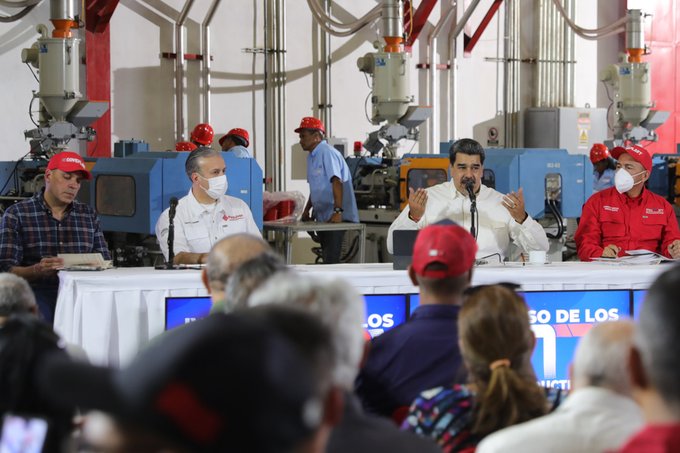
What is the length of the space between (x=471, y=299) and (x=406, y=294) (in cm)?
218

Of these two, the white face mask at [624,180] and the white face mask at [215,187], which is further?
the white face mask at [624,180]

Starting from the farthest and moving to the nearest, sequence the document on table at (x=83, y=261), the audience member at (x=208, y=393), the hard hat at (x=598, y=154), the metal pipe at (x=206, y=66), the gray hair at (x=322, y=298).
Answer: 1. the metal pipe at (x=206, y=66)
2. the hard hat at (x=598, y=154)
3. the document on table at (x=83, y=261)
4. the gray hair at (x=322, y=298)
5. the audience member at (x=208, y=393)

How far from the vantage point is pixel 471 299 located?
96.3 inches

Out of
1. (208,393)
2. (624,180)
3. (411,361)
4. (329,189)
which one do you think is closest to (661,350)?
(208,393)

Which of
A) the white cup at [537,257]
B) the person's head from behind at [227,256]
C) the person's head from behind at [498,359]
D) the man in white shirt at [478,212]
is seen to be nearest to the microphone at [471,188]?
the man in white shirt at [478,212]

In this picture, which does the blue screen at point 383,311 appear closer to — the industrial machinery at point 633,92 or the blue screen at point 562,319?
the blue screen at point 562,319

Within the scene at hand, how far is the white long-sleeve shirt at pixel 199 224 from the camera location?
18.1ft

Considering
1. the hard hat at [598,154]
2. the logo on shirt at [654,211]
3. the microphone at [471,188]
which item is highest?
the hard hat at [598,154]

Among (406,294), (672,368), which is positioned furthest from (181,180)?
(672,368)

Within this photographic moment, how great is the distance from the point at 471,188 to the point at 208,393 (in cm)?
450

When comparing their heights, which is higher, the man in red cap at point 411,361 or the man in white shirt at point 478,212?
the man in white shirt at point 478,212

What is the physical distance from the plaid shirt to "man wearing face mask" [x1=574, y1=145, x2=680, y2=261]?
2.56 metres

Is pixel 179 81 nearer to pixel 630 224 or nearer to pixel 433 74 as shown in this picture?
pixel 433 74

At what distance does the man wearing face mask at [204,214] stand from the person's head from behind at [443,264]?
2.31 metres
